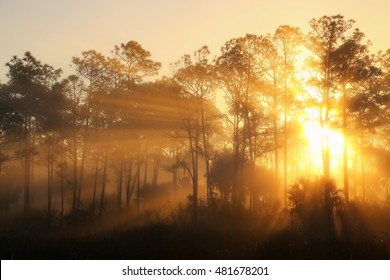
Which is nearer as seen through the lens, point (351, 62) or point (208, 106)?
point (351, 62)

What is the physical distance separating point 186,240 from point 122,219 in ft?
43.6

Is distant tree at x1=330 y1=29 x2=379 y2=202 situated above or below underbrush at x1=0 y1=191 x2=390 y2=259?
above

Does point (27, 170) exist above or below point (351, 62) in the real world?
below

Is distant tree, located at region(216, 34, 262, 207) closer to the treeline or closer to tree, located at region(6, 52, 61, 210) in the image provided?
the treeline

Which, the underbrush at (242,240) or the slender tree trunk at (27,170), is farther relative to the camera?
the slender tree trunk at (27,170)

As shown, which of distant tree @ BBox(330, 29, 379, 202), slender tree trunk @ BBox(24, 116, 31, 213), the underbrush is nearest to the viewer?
the underbrush

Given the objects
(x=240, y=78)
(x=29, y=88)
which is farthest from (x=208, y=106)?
(x=29, y=88)

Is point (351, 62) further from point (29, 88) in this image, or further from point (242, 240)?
point (29, 88)

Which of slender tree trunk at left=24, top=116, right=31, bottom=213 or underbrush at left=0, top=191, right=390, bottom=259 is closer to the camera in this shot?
underbrush at left=0, top=191, right=390, bottom=259

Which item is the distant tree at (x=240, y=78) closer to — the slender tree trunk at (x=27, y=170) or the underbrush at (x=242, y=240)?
the underbrush at (x=242, y=240)

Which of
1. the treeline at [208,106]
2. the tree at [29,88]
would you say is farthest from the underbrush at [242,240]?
the tree at [29,88]

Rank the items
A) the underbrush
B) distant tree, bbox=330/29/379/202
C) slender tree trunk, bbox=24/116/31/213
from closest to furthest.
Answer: the underbrush → distant tree, bbox=330/29/379/202 → slender tree trunk, bbox=24/116/31/213

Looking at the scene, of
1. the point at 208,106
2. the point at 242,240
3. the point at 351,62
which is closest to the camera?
the point at 242,240

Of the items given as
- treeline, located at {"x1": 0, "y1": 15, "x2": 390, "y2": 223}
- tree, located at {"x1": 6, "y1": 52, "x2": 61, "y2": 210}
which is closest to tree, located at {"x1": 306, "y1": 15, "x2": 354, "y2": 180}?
treeline, located at {"x1": 0, "y1": 15, "x2": 390, "y2": 223}
